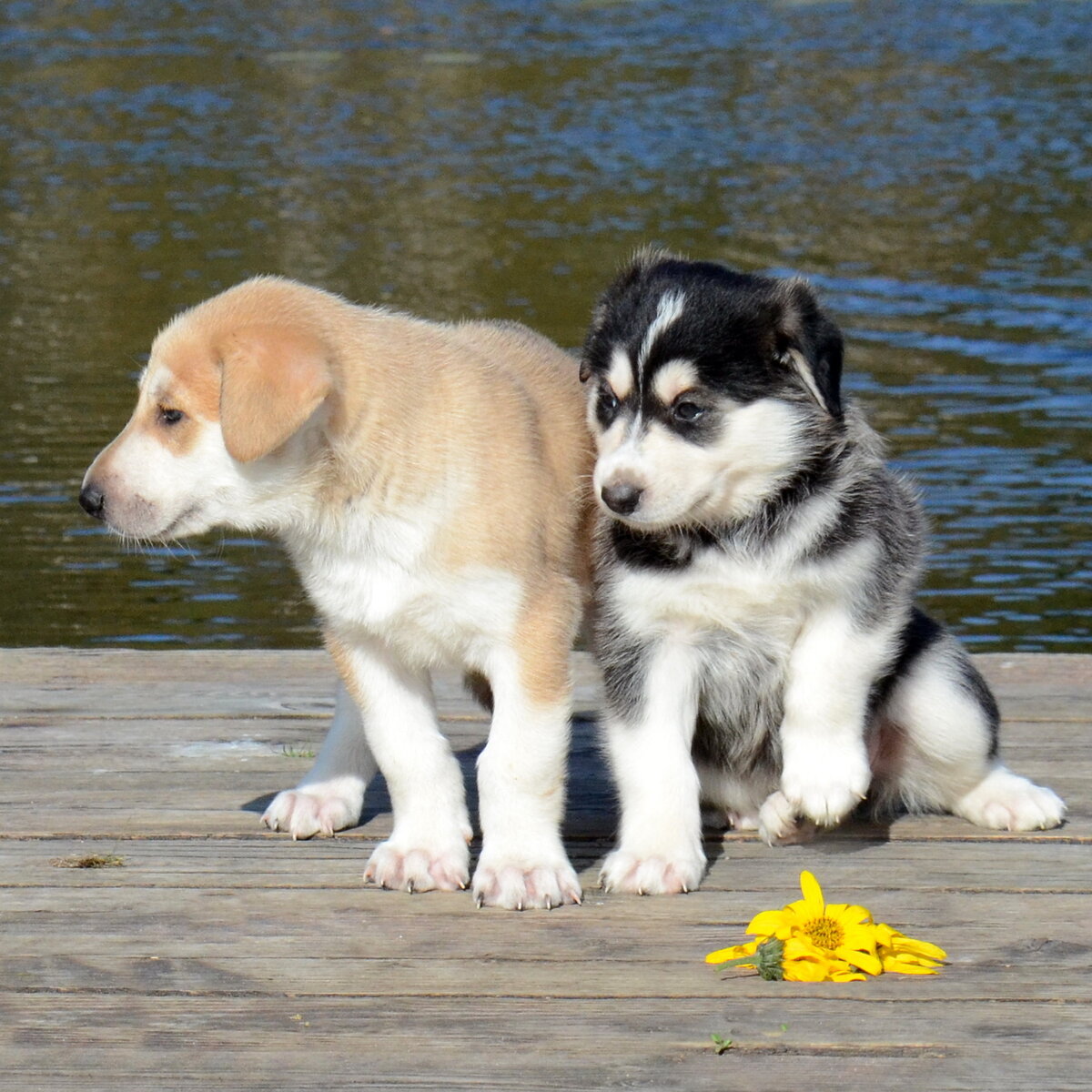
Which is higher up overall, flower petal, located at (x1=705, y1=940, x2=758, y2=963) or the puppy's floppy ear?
the puppy's floppy ear

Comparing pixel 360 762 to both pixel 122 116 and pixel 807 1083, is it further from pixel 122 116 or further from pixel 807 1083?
pixel 122 116

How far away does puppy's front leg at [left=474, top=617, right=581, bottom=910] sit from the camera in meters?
4.03

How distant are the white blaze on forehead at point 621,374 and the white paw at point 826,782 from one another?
892 mm

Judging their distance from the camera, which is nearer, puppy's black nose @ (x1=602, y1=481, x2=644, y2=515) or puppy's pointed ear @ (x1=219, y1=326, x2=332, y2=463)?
puppy's pointed ear @ (x1=219, y1=326, x2=332, y2=463)

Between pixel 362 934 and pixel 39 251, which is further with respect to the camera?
pixel 39 251

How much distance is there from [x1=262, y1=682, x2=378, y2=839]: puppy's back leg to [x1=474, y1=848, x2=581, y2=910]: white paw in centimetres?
62

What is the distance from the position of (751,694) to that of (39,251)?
44.4 feet

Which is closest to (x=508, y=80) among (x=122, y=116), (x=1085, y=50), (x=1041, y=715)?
(x=122, y=116)

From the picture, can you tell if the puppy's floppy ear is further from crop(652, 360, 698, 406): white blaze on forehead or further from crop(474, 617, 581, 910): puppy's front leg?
crop(474, 617, 581, 910): puppy's front leg

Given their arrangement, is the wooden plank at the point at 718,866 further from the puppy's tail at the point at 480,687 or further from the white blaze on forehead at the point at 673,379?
the white blaze on forehead at the point at 673,379

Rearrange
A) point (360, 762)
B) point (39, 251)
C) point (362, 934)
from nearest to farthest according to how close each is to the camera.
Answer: point (362, 934)
point (360, 762)
point (39, 251)

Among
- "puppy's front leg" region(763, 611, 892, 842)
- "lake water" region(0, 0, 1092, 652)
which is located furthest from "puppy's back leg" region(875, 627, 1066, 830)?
"lake water" region(0, 0, 1092, 652)

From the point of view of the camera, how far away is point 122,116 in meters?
23.3

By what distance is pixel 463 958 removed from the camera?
12.3 feet
